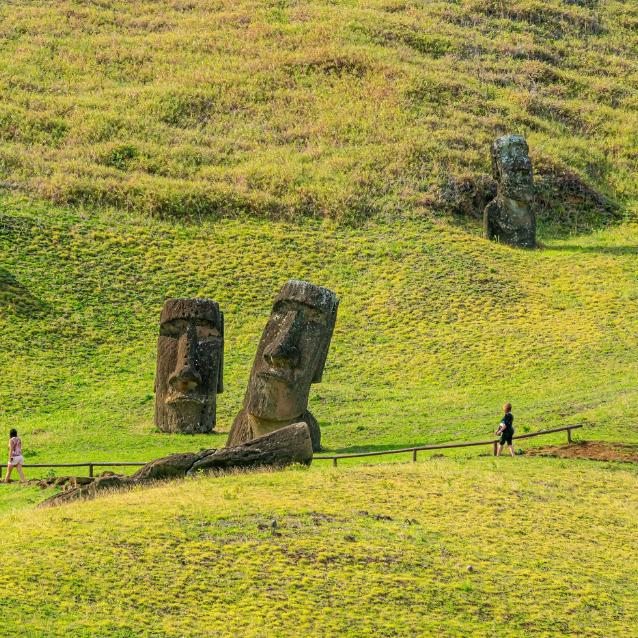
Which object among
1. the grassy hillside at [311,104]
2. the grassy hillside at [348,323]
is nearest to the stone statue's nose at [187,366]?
the grassy hillside at [348,323]

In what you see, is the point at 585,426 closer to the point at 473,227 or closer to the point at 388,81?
the point at 473,227

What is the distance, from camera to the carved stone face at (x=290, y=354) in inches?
1125

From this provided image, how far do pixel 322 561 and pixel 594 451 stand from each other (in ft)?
35.6

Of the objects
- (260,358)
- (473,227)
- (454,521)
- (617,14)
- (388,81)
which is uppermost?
(617,14)

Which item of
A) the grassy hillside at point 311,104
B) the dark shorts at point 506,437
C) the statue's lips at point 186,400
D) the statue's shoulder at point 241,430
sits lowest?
the statue's shoulder at point 241,430

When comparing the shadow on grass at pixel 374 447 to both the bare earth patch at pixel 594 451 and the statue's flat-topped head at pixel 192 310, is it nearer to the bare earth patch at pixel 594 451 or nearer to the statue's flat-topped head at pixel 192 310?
the bare earth patch at pixel 594 451

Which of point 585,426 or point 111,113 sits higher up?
point 111,113

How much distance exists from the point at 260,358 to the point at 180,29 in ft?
169

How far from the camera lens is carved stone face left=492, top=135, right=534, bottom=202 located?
171ft

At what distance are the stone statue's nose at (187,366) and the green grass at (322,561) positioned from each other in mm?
10292

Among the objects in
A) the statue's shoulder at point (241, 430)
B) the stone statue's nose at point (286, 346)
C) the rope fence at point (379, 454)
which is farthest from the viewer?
the statue's shoulder at point (241, 430)

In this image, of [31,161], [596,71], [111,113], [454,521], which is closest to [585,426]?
[454,521]

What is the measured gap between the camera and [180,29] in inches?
3024

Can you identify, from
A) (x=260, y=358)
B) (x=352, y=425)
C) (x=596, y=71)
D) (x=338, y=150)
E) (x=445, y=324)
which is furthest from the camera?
(x=596, y=71)
